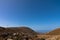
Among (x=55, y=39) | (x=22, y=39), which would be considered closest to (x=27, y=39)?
(x=22, y=39)

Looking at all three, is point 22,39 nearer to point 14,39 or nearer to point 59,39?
point 14,39

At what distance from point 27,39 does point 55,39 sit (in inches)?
185

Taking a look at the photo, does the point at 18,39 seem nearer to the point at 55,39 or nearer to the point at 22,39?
the point at 22,39

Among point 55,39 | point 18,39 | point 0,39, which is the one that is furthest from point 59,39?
point 0,39

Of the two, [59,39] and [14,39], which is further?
[14,39]

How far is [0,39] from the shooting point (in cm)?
2323

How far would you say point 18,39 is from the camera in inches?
872

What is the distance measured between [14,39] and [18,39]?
73cm

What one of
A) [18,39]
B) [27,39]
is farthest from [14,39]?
[27,39]

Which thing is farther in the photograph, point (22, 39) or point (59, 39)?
point (22, 39)

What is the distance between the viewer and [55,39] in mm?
20953

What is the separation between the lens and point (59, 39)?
67.9 feet

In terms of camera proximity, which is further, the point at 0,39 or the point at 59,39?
the point at 0,39

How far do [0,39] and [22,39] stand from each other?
400cm
